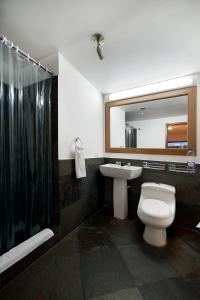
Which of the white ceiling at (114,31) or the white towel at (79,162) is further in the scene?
the white towel at (79,162)

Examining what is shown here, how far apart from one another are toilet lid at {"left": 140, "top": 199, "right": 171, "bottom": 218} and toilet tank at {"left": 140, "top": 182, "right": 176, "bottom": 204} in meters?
0.08

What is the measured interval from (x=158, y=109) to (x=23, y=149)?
2.06m

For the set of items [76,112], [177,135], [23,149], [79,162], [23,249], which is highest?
[76,112]

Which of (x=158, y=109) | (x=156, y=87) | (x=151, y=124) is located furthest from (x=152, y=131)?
(x=156, y=87)

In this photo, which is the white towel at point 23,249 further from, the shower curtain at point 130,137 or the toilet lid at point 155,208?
the shower curtain at point 130,137

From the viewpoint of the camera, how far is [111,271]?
1.29 m

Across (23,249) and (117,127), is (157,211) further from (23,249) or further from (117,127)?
(117,127)

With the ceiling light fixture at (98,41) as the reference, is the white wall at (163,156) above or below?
below

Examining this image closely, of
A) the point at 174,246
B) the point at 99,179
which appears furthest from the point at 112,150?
the point at 174,246

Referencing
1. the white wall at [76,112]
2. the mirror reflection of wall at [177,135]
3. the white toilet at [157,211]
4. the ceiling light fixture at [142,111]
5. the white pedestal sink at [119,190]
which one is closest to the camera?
the white toilet at [157,211]

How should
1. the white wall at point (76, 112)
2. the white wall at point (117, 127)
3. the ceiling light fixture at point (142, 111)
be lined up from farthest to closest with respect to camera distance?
the white wall at point (117, 127) → the ceiling light fixture at point (142, 111) → the white wall at point (76, 112)

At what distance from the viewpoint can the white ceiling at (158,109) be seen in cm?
211

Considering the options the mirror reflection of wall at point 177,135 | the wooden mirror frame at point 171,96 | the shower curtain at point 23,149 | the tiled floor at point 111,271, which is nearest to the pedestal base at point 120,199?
the tiled floor at point 111,271

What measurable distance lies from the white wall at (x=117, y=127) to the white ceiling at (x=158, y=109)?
10 cm
